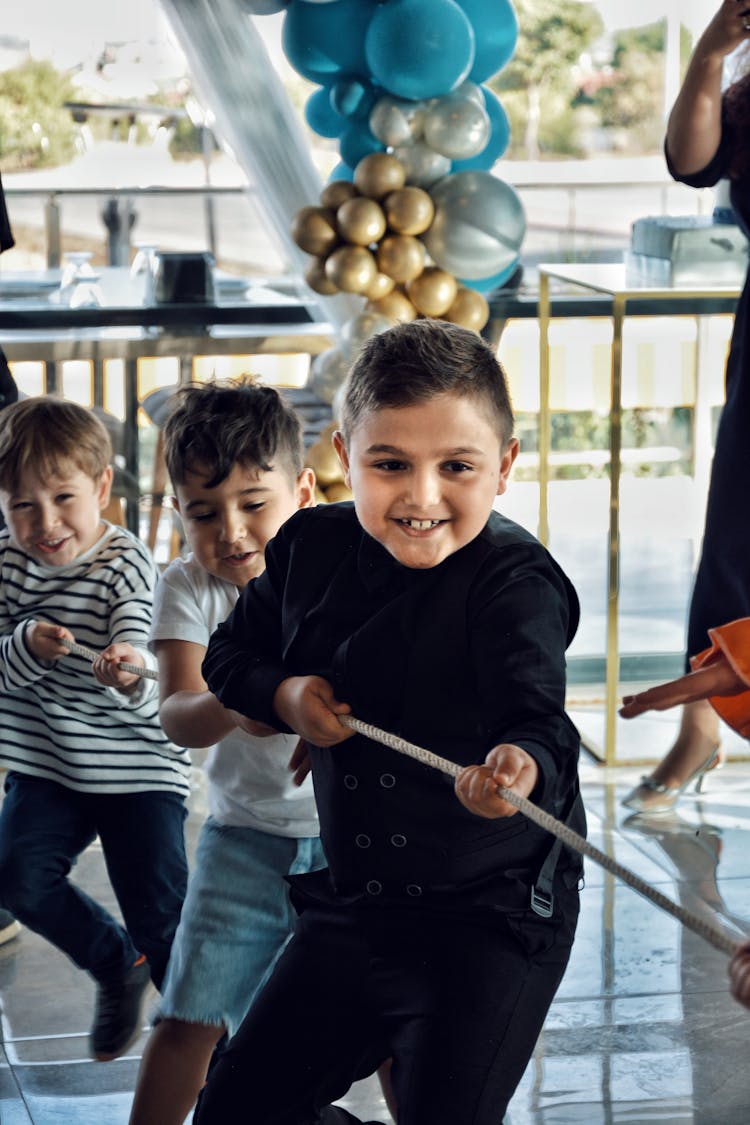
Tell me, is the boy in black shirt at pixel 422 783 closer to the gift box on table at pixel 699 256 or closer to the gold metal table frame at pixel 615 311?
the gold metal table frame at pixel 615 311

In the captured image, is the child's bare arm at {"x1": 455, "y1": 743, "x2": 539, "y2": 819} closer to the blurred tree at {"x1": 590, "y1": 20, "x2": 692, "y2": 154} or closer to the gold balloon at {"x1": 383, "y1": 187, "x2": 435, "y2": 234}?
the gold balloon at {"x1": 383, "y1": 187, "x2": 435, "y2": 234}

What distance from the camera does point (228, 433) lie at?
1.84 m

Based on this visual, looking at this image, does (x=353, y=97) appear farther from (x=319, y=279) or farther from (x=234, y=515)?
(x=234, y=515)

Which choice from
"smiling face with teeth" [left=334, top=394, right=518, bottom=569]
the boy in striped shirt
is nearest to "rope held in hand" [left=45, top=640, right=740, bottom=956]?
"smiling face with teeth" [left=334, top=394, right=518, bottom=569]

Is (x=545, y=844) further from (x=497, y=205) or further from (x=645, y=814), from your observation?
(x=497, y=205)

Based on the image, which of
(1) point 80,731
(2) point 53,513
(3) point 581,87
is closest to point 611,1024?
(1) point 80,731

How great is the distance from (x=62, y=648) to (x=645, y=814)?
1.47 m

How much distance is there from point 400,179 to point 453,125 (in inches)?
6.3

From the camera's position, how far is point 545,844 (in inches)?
57.2

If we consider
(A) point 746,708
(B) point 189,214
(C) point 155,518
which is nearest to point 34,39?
(B) point 189,214

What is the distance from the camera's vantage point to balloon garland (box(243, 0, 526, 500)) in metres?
3.26

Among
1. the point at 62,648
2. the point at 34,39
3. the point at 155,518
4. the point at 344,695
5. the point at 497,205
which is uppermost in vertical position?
the point at 34,39

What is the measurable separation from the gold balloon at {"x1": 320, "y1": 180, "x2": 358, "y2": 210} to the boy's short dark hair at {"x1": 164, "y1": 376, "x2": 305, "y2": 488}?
4.99 ft

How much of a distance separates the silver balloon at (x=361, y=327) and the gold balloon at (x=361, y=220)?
158 mm
